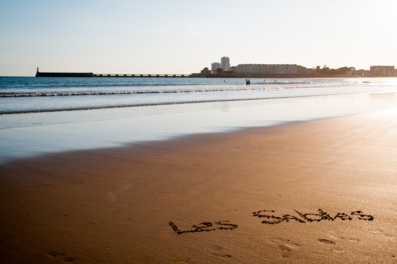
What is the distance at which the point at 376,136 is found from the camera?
36.3 feet

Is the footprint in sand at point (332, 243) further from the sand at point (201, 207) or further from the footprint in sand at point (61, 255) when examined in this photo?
the footprint in sand at point (61, 255)

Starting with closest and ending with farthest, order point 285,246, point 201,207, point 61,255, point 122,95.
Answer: point 61,255 → point 285,246 → point 201,207 → point 122,95

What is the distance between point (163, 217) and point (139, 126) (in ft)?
31.7

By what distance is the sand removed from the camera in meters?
3.72

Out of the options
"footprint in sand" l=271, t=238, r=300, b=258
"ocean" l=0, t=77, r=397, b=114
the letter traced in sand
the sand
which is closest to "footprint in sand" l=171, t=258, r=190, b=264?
the sand

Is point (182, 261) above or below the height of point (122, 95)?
below

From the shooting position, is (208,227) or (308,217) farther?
(308,217)

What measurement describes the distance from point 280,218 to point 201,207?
1.06 meters

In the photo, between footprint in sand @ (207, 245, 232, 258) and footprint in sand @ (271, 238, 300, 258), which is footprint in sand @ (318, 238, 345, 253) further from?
footprint in sand @ (207, 245, 232, 258)

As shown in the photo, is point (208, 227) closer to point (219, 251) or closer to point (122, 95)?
point (219, 251)

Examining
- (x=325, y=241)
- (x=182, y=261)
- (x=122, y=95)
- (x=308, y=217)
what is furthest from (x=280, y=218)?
(x=122, y=95)

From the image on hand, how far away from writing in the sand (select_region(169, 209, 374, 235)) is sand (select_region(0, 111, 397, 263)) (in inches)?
0.5

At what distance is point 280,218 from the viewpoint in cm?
454

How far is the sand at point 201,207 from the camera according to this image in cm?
372
